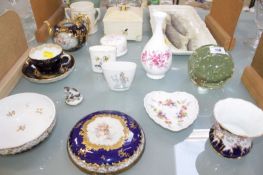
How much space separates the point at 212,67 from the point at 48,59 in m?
0.47

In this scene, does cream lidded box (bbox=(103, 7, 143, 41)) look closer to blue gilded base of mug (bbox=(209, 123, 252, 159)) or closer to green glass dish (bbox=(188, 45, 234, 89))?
green glass dish (bbox=(188, 45, 234, 89))

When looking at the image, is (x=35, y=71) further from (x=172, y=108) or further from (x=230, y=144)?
(x=230, y=144)

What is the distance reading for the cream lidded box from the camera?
2.91 feet

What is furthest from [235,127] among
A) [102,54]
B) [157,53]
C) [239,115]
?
[102,54]

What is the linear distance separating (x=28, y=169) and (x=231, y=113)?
0.46m

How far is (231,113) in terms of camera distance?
1.85ft

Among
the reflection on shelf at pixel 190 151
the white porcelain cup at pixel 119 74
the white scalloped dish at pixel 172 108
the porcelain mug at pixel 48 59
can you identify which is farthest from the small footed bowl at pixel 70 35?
the reflection on shelf at pixel 190 151

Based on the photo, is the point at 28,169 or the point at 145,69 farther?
the point at 145,69

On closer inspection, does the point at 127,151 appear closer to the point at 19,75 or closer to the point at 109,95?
the point at 109,95

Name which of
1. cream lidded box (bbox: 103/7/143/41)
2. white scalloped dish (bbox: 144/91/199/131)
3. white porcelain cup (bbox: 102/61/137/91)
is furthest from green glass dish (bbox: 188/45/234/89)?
cream lidded box (bbox: 103/7/143/41)

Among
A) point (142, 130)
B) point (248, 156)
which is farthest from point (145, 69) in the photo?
point (248, 156)

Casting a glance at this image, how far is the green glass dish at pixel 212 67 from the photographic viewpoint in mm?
683

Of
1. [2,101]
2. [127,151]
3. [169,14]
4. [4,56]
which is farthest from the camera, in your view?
[169,14]

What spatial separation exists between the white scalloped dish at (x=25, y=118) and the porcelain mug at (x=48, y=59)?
11 cm
